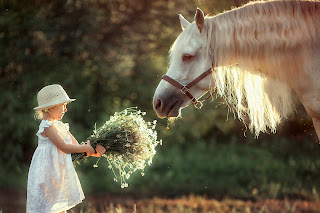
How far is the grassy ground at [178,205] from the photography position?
5.07 metres

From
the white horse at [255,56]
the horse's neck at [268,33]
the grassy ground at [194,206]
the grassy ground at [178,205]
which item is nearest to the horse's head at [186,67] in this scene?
the white horse at [255,56]

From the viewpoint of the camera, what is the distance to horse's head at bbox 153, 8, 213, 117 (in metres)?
3.07

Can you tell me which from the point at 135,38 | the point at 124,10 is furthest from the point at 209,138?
the point at 124,10

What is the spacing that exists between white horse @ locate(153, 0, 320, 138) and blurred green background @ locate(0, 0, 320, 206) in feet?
10.5

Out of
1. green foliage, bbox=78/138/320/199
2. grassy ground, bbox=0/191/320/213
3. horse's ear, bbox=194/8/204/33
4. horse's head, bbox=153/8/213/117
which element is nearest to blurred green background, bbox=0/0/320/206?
green foliage, bbox=78/138/320/199

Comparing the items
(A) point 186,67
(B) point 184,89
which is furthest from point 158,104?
(A) point 186,67

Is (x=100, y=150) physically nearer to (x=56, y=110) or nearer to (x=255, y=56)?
(x=56, y=110)

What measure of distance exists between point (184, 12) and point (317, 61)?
3729 mm

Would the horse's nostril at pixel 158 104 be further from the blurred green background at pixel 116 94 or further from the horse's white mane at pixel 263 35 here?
the blurred green background at pixel 116 94

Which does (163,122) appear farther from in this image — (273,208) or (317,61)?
(317,61)

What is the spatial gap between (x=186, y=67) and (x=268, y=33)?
68cm

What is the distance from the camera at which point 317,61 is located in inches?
114

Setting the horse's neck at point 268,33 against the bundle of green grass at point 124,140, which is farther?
the bundle of green grass at point 124,140

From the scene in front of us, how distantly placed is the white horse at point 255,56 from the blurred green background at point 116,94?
319cm
